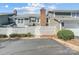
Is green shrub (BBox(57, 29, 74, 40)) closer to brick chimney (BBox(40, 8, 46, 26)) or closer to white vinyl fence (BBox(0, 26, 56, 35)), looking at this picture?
white vinyl fence (BBox(0, 26, 56, 35))

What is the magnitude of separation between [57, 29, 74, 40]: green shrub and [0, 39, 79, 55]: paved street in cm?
10

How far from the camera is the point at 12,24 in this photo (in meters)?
2.75

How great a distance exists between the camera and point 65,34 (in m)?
2.69

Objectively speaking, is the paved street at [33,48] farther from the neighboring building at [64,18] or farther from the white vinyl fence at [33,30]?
the neighboring building at [64,18]

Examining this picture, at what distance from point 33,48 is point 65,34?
408mm

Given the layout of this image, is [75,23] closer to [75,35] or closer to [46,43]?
[75,35]

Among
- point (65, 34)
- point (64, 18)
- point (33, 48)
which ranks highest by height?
point (64, 18)

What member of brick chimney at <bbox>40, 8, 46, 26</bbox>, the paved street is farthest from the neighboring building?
the paved street

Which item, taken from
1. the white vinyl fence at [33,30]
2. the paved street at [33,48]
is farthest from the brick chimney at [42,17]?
the paved street at [33,48]

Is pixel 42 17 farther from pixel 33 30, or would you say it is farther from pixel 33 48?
pixel 33 48

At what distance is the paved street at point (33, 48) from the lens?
269cm

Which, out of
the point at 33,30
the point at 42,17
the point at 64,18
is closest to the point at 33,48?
the point at 33,30

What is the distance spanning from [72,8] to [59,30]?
0.99 ft

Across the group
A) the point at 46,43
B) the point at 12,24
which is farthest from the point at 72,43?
the point at 12,24
